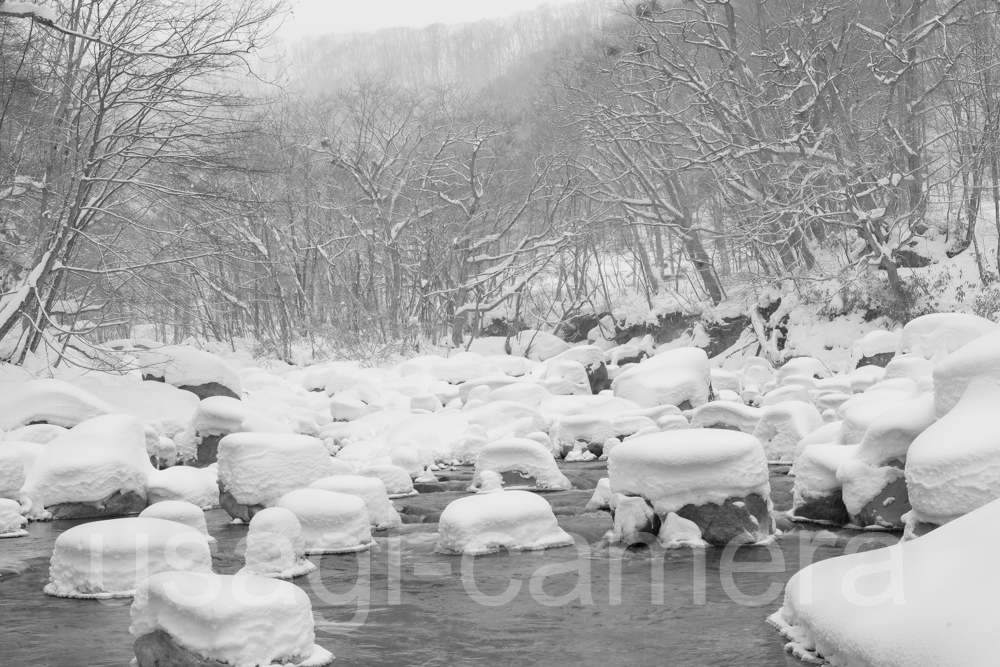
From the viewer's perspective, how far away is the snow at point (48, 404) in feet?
38.7

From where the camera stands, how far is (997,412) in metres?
6.76

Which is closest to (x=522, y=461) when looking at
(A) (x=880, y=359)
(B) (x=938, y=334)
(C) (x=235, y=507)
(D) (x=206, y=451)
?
(C) (x=235, y=507)

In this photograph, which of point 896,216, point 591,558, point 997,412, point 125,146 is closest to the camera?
point 997,412

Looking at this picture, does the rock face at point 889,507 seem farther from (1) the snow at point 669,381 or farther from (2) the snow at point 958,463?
(1) the snow at point 669,381

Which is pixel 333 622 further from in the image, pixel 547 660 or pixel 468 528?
pixel 468 528

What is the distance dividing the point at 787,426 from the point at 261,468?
20.8ft

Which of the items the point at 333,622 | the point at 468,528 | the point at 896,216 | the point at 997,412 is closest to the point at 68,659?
the point at 333,622

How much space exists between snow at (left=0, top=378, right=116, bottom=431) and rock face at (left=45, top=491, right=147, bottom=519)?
2989 millimetres

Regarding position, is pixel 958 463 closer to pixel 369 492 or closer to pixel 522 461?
pixel 369 492

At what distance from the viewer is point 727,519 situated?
7555 millimetres

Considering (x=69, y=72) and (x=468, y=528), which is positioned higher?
(x=69, y=72)

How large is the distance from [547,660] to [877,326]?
17.7 metres

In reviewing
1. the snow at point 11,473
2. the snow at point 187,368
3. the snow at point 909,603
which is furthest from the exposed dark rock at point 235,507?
the snow at point 187,368

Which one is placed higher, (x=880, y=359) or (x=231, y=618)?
(x=231, y=618)
